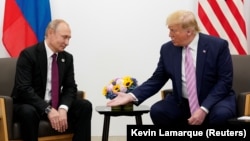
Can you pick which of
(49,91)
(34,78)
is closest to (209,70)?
(49,91)

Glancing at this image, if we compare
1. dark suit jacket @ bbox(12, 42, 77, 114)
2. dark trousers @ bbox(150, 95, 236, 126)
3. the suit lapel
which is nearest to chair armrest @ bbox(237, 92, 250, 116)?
dark trousers @ bbox(150, 95, 236, 126)

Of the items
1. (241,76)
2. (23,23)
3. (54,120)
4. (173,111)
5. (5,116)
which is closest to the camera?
(5,116)

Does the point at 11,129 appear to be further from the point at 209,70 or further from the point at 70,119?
the point at 209,70

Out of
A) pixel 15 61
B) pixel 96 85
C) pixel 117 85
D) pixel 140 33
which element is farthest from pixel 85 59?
pixel 117 85

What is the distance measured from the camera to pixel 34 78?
14.1ft

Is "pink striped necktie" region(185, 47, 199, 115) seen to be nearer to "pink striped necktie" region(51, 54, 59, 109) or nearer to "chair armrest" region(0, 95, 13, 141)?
"pink striped necktie" region(51, 54, 59, 109)

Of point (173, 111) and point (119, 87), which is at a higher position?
point (119, 87)

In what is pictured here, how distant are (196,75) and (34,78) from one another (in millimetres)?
1338

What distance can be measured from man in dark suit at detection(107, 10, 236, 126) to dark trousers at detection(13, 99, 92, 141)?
0.27 m

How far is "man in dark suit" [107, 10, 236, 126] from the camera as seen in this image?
4012 millimetres

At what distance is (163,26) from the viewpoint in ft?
18.1

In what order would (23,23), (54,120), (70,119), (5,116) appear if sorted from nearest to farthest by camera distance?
(5,116)
(54,120)
(70,119)
(23,23)

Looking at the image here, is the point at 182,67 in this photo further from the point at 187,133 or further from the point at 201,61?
the point at 187,133

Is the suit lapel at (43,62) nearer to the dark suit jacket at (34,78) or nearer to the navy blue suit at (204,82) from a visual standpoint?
the dark suit jacket at (34,78)
